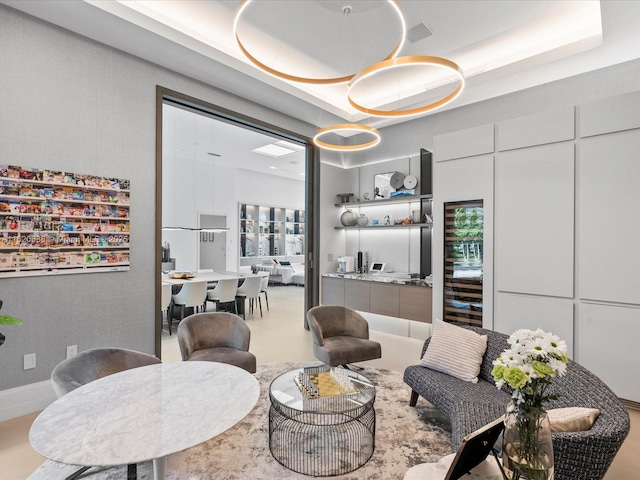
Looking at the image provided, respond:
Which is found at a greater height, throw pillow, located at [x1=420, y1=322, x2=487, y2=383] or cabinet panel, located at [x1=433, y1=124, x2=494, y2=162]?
cabinet panel, located at [x1=433, y1=124, x2=494, y2=162]

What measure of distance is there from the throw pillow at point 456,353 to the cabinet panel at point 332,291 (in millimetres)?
2968

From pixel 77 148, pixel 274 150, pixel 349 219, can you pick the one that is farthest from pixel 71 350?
pixel 274 150

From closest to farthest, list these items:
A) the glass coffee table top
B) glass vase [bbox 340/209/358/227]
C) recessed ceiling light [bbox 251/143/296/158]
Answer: the glass coffee table top < glass vase [bbox 340/209/358/227] < recessed ceiling light [bbox 251/143/296/158]

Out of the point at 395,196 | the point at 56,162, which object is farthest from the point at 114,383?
the point at 395,196

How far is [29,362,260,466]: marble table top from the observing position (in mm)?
1380

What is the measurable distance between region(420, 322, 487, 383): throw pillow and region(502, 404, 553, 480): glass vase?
152 centimetres

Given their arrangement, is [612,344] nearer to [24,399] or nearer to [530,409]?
[530,409]

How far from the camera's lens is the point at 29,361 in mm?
2967

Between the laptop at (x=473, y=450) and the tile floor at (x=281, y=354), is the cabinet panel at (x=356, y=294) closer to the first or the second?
the tile floor at (x=281, y=354)

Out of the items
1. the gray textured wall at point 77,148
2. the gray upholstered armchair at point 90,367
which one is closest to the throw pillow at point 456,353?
the gray upholstered armchair at point 90,367

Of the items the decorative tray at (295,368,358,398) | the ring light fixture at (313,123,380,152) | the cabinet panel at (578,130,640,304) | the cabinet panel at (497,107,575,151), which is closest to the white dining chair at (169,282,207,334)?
the ring light fixture at (313,123,380,152)

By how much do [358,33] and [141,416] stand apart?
12.0 feet

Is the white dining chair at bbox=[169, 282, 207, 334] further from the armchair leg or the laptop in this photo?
the laptop

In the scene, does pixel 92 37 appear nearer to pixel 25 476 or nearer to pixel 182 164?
pixel 25 476
